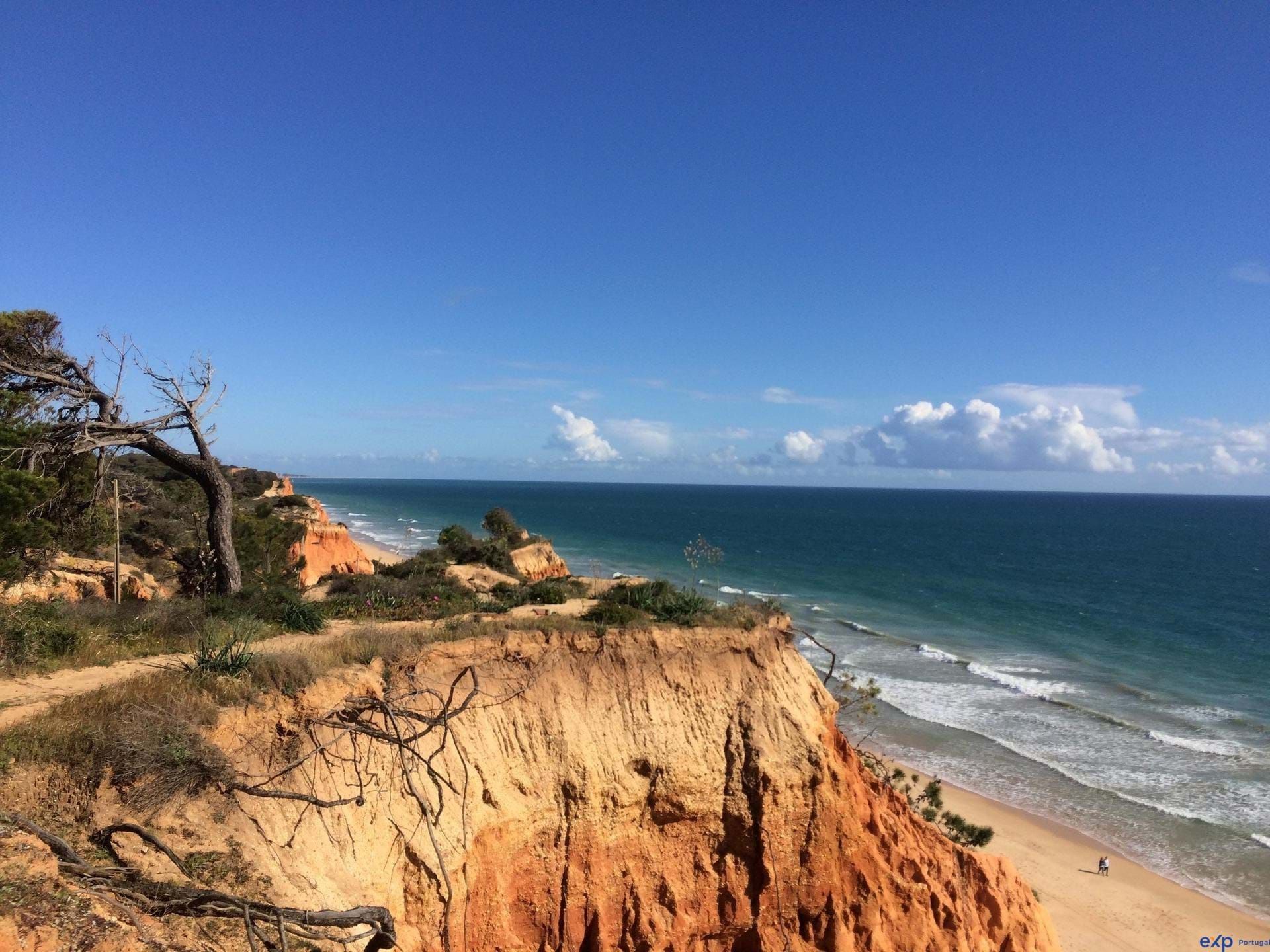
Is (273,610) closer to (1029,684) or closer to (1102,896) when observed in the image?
(1102,896)

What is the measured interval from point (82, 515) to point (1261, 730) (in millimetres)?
42812

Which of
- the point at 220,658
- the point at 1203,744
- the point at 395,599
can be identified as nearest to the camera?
the point at 220,658

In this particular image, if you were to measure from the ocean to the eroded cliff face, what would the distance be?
710 centimetres

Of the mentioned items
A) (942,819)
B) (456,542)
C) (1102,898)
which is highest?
(456,542)

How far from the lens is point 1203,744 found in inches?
1120

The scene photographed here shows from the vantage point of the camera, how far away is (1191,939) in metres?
18.5

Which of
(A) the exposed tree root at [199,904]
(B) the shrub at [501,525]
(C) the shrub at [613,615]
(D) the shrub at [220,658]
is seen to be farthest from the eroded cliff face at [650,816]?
(B) the shrub at [501,525]

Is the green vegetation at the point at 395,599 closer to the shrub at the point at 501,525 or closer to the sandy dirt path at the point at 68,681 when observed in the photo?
the sandy dirt path at the point at 68,681

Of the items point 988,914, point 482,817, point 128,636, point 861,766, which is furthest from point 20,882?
point 988,914

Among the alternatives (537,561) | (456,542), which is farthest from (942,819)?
(456,542)

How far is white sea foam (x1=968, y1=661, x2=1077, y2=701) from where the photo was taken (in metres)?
34.2

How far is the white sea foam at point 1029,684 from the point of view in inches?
1345

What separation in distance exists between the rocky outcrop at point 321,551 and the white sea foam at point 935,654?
101 ft

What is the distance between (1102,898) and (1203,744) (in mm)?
12994
